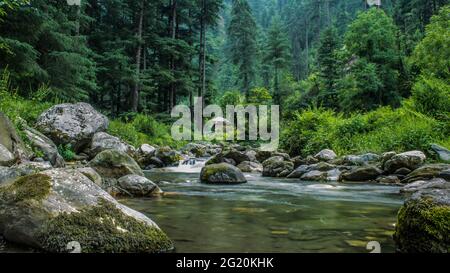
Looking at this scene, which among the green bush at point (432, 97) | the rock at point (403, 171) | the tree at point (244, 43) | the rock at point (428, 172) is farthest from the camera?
the tree at point (244, 43)

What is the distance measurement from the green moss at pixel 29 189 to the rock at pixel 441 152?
9975 mm

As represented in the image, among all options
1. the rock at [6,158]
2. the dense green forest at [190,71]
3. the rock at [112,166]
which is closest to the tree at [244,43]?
the dense green forest at [190,71]

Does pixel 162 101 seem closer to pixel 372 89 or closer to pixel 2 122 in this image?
pixel 372 89

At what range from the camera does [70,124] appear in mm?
13125

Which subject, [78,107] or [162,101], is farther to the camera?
[162,101]

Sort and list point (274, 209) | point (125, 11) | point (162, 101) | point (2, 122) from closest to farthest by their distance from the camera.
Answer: point (274, 209)
point (2, 122)
point (125, 11)
point (162, 101)

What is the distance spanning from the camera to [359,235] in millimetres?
4414

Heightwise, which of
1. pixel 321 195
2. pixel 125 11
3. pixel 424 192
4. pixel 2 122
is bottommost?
pixel 321 195

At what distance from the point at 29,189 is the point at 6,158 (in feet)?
10.3

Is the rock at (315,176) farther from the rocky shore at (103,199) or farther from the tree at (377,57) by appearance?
the tree at (377,57)

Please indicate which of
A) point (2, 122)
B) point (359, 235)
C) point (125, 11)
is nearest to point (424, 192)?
point (359, 235)

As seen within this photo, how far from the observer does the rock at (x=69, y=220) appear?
3.49m

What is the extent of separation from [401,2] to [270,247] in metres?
44.9

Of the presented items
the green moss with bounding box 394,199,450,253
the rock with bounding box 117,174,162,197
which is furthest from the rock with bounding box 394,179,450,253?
the rock with bounding box 117,174,162,197
